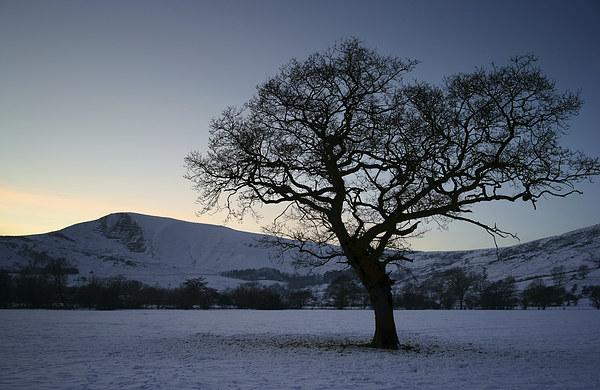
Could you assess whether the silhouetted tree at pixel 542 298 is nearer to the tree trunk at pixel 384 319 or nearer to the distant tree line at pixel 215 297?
the distant tree line at pixel 215 297

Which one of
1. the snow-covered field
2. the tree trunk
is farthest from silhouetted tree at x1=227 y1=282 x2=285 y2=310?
the tree trunk

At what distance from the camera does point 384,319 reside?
19125 millimetres

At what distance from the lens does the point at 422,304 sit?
11625 centimetres

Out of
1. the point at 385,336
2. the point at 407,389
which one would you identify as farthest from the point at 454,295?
the point at 407,389

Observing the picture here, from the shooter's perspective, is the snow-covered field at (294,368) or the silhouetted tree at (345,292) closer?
the snow-covered field at (294,368)

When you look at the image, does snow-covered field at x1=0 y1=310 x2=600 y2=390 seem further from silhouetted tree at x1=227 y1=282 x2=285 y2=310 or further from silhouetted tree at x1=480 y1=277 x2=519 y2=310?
silhouetted tree at x1=480 y1=277 x2=519 y2=310

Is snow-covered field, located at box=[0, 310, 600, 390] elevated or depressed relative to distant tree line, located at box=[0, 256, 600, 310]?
elevated

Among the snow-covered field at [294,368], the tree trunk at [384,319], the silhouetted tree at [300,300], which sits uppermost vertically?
the tree trunk at [384,319]

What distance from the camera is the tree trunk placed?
1897cm

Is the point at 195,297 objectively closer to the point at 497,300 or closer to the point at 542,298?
the point at 497,300

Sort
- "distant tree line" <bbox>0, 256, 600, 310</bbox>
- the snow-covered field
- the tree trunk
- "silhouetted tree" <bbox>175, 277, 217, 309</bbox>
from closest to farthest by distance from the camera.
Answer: the snow-covered field < the tree trunk < "distant tree line" <bbox>0, 256, 600, 310</bbox> < "silhouetted tree" <bbox>175, 277, 217, 309</bbox>

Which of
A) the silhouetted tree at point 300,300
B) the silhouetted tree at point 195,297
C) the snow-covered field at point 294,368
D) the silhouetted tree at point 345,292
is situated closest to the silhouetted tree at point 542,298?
the silhouetted tree at point 345,292

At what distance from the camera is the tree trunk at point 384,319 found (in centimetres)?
1897

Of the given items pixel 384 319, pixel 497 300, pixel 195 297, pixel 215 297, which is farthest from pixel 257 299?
pixel 384 319
